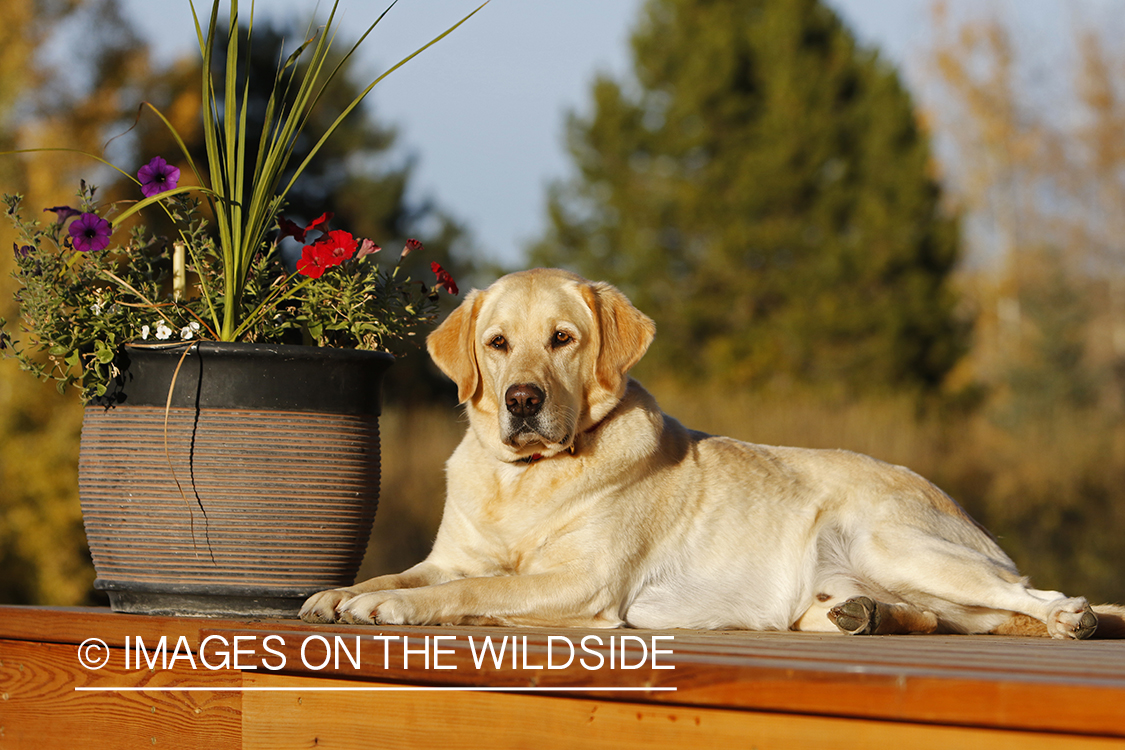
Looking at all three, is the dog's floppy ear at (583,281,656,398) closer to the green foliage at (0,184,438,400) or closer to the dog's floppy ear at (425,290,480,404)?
the dog's floppy ear at (425,290,480,404)

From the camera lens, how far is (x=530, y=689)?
2.08 metres

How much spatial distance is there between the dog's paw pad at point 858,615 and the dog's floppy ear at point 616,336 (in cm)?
94

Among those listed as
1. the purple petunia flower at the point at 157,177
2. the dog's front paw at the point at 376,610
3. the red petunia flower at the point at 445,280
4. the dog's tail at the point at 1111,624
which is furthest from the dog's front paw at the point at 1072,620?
the purple petunia flower at the point at 157,177

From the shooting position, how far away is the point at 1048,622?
10.3ft

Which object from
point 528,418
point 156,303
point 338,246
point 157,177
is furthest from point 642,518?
point 157,177

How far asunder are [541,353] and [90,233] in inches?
52.9

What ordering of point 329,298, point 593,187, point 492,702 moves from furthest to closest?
point 593,187
point 329,298
point 492,702

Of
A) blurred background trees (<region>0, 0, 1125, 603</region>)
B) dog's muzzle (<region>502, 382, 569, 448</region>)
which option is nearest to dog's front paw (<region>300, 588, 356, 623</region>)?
dog's muzzle (<region>502, 382, 569, 448</region>)

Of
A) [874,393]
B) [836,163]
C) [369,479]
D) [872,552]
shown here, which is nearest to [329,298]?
[369,479]

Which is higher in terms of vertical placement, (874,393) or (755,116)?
(755,116)

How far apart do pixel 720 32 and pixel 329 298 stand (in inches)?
787

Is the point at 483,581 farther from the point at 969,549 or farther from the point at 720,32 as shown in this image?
the point at 720,32

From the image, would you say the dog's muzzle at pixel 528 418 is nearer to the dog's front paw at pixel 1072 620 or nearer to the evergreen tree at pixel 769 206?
the dog's front paw at pixel 1072 620

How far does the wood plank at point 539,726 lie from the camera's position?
178cm
